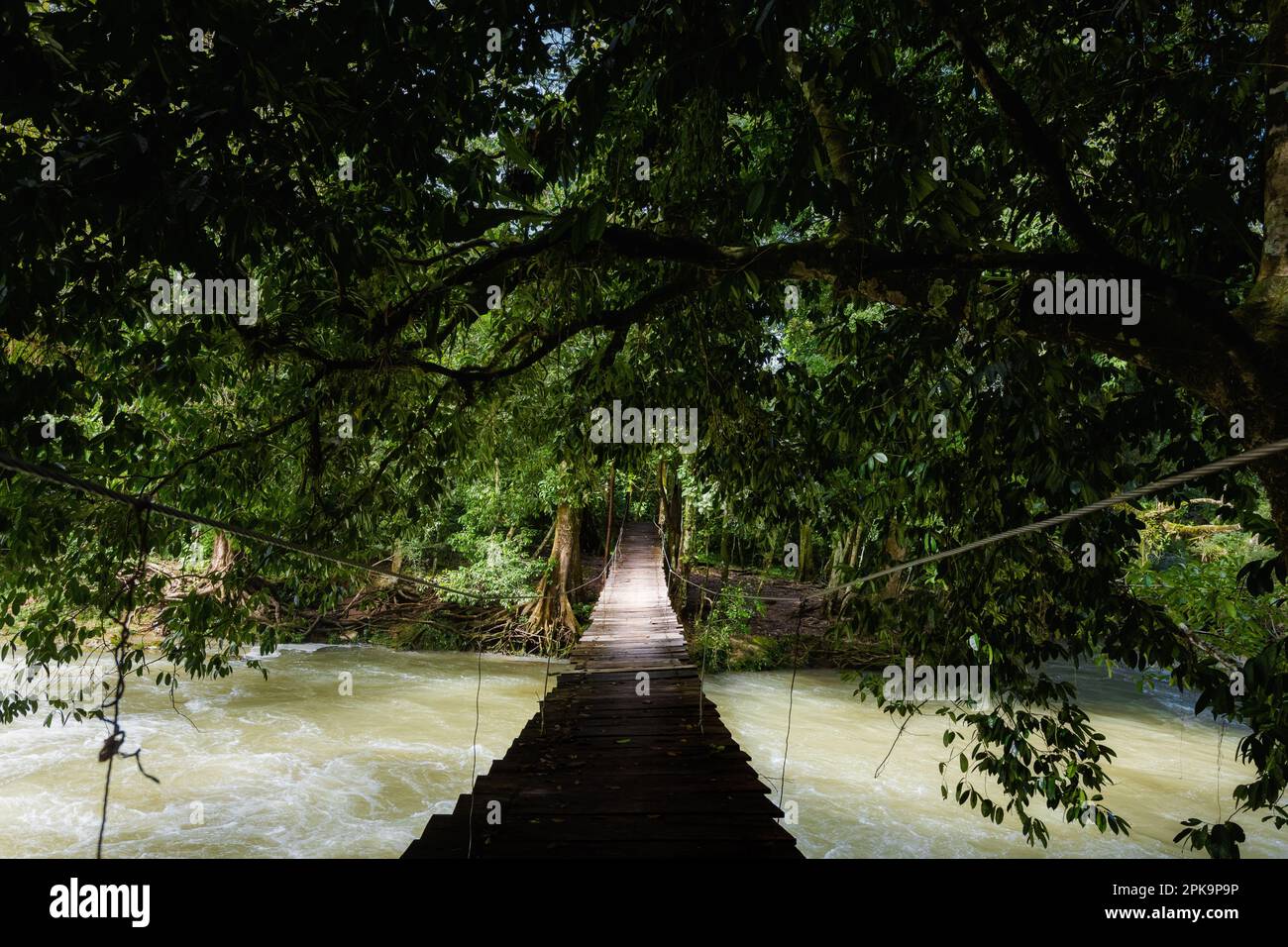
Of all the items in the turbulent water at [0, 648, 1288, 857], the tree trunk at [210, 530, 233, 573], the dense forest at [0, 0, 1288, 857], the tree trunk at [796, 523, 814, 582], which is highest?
the dense forest at [0, 0, 1288, 857]

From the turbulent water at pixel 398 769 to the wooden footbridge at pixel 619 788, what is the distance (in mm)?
2609

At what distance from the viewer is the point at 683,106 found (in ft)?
9.75

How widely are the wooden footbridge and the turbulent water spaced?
2609 mm

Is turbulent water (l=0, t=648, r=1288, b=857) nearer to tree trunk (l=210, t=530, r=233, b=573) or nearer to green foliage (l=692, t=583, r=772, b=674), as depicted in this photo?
green foliage (l=692, t=583, r=772, b=674)

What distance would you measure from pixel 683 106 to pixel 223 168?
6.37 ft

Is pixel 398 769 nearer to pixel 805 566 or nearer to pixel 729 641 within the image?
pixel 729 641

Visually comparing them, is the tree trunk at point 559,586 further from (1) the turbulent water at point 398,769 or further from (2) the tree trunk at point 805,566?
(2) the tree trunk at point 805,566

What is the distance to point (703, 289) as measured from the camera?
8.95ft

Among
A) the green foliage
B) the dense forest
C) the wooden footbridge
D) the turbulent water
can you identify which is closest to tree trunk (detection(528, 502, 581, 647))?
the turbulent water

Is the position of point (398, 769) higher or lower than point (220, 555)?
lower

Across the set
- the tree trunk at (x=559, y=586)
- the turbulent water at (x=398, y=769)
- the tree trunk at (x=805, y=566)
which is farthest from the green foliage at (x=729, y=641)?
the tree trunk at (x=805, y=566)

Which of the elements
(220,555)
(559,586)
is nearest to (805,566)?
(559,586)

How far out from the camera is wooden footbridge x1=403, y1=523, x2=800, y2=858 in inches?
107

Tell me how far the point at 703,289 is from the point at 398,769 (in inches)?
281
